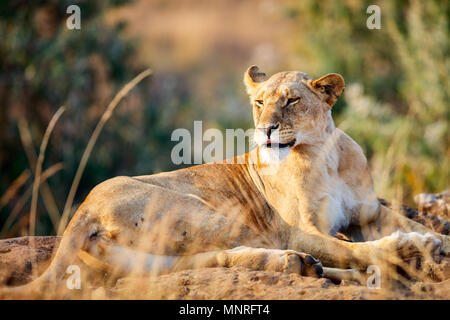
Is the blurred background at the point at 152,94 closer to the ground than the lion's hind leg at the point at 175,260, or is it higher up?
higher up

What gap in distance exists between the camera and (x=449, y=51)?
10.6 m

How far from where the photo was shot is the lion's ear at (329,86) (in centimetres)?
486

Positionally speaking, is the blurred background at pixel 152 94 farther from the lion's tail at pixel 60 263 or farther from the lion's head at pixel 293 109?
the lion's tail at pixel 60 263

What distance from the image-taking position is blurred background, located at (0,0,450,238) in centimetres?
1038

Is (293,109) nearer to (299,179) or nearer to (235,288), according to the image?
(299,179)

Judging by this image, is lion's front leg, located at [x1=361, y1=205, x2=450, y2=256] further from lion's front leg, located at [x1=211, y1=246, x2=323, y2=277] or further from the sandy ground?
lion's front leg, located at [x1=211, y1=246, x2=323, y2=277]

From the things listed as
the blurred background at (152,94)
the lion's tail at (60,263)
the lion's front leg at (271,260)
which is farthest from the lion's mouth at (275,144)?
the blurred background at (152,94)

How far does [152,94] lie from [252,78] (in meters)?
8.99

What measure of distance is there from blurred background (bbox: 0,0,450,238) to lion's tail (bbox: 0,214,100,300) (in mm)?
4465

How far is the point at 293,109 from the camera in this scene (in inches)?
187

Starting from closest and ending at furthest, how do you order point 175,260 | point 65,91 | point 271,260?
point 271,260, point 175,260, point 65,91

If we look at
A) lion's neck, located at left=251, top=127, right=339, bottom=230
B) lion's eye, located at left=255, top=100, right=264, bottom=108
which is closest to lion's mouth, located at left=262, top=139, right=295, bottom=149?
lion's neck, located at left=251, top=127, right=339, bottom=230

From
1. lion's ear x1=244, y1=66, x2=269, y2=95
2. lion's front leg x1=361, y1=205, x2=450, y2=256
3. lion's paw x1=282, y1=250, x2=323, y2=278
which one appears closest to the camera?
lion's paw x1=282, y1=250, x2=323, y2=278

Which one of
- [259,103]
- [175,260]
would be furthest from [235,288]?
[259,103]
